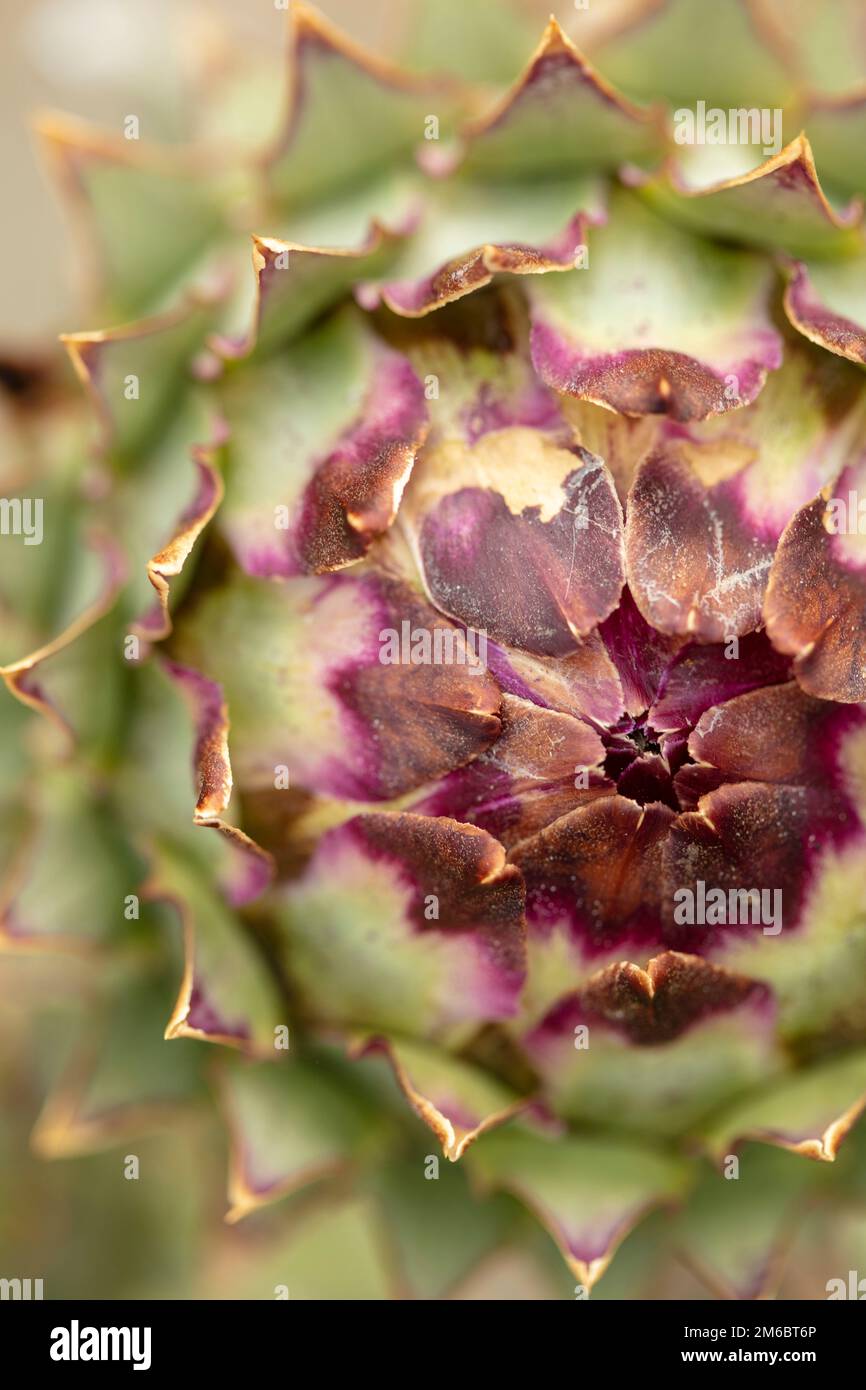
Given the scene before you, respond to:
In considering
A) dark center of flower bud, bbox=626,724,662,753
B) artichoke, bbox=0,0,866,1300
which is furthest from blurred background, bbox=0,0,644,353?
dark center of flower bud, bbox=626,724,662,753

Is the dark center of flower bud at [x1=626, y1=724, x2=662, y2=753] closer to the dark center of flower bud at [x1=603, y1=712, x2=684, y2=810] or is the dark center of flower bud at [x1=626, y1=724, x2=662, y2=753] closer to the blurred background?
the dark center of flower bud at [x1=603, y1=712, x2=684, y2=810]

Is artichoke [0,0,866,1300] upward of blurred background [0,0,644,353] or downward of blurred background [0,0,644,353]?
downward

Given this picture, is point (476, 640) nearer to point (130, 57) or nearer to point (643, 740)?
point (643, 740)

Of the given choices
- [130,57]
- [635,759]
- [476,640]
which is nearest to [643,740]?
[635,759]

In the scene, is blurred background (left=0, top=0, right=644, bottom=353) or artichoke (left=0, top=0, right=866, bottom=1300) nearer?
artichoke (left=0, top=0, right=866, bottom=1300)

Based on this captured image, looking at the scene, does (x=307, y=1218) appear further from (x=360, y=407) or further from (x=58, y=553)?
(x=360, y=407)

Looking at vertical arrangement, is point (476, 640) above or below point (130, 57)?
below

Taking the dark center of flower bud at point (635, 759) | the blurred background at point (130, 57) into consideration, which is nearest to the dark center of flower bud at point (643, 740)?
the dark center of flower bud at point (635, 759)
